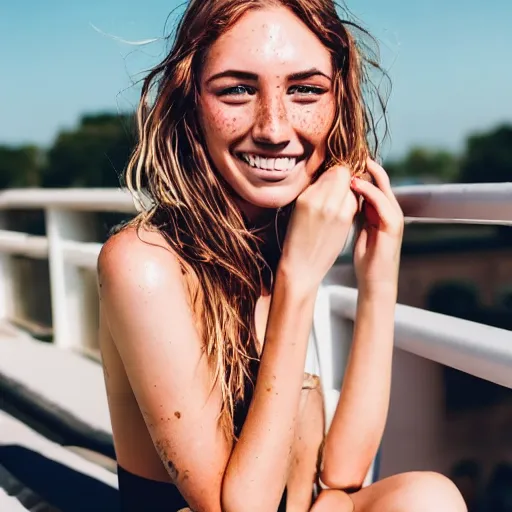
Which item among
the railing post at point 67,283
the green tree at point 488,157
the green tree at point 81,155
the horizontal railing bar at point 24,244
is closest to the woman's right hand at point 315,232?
the railing post at point 67,283

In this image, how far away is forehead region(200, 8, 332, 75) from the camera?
1378mm

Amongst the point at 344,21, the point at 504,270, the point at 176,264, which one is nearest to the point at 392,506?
the point at 176,264

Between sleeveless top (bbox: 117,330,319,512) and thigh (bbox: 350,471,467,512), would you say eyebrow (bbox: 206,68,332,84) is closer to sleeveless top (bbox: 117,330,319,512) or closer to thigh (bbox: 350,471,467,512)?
sleeveless top (bbox: 117,330,319,512)

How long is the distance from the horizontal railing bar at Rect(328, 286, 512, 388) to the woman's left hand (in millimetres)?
105

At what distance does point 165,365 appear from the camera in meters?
1.32

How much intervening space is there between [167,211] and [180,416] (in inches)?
17.2

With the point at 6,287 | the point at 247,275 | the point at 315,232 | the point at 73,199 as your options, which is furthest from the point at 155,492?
the point at 6,287

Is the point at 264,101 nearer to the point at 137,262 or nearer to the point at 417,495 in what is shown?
the point at 137,262

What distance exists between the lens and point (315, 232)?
1424mm

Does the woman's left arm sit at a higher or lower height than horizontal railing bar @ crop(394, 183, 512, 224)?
lower

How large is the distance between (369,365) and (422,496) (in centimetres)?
35

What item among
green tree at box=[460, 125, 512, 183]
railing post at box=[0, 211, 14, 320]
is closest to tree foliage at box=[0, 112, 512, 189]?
green tree at box=[460, 125, 512, 183]

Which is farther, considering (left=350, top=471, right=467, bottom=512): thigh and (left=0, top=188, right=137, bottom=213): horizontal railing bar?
(left=0, top=188, right=137, bottom=213): horizontal railing bar

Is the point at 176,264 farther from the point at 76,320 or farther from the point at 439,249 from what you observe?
the point at 439,249
